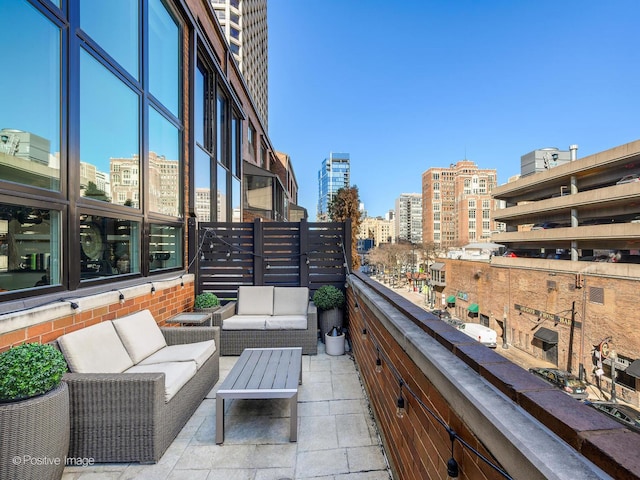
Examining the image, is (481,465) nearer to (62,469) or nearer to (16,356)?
(16,356)

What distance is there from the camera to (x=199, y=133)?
6.06 meters

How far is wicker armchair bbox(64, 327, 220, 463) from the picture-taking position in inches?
82.1

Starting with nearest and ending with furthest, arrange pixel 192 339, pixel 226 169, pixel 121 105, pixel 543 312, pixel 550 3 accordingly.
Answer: pixel 192 339, pixel 121 105, pixel 226 169, pixel 550 3, pixel 543 312

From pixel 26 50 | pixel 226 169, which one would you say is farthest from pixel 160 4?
pixel 226 169

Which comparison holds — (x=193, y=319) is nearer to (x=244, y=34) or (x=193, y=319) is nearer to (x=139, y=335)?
(x=139, y=335)

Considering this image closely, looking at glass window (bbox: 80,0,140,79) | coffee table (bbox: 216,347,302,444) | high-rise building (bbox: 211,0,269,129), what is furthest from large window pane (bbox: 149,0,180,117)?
high-rise building (bbox: 211,0,269,129)

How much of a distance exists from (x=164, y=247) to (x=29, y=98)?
2.51 m

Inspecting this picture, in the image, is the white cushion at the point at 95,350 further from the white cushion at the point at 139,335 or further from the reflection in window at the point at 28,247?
the reflection in window at the point at 28,247

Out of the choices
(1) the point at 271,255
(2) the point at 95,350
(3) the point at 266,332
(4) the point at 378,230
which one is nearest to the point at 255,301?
(3) the point at 266,332

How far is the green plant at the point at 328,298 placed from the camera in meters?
4.81

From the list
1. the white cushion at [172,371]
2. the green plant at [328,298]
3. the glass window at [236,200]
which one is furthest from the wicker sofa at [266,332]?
the glass window at [236,200]

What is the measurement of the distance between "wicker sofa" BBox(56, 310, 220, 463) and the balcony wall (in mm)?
1687

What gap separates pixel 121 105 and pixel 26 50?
117 centimetres

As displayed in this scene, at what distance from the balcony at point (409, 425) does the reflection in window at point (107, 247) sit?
1.74m
